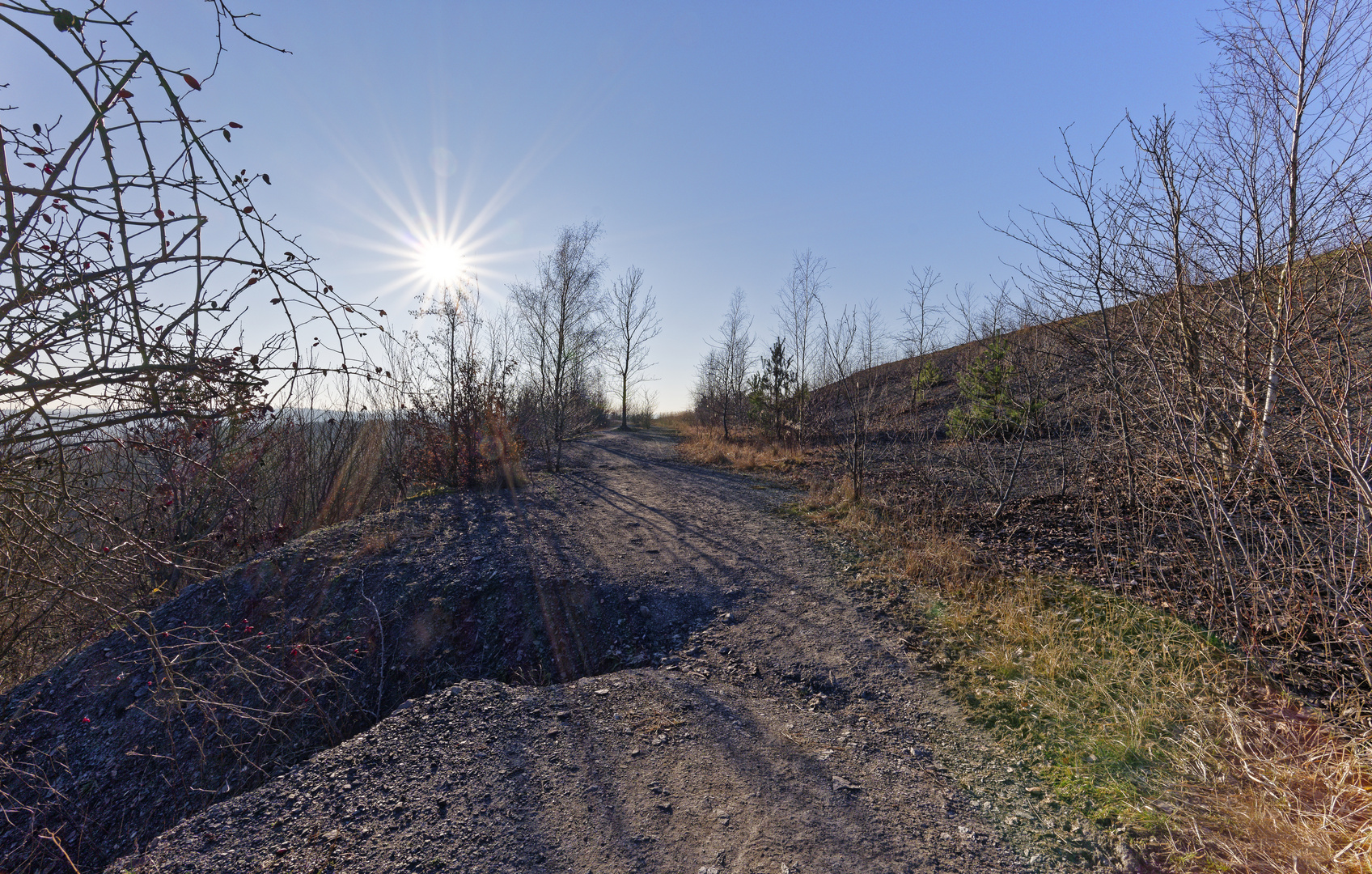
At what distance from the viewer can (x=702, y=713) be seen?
3.12m

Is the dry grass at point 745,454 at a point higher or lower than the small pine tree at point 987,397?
lower

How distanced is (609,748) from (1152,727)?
2672mm

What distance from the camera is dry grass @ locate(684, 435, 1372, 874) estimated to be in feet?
6.48

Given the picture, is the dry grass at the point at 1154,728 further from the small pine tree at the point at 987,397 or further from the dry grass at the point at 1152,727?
the small pine tree at the point at 987,397

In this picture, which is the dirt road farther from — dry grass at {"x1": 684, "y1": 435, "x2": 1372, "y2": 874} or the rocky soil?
dry grass at {"x1": 684, "y1": 435, "x2": 1372, "y2": 874}

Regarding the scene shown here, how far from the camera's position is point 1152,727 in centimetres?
266

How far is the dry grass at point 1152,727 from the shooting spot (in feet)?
6.48

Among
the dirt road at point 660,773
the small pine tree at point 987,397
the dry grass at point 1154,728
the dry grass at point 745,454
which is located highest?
the small pine tree at point 987,397

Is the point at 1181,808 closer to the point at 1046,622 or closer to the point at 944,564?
the point at 1046,622

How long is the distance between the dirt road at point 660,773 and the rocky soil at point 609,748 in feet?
0.04

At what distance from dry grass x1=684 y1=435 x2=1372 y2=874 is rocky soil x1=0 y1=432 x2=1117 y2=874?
25cm

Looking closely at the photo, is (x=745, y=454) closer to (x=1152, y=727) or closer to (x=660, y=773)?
(x=1152, y=727)

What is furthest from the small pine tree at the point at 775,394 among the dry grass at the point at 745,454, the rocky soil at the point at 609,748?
the rocky soil at the point at 609,748

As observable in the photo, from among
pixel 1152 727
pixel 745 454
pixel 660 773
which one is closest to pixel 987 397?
pixel 745 454
